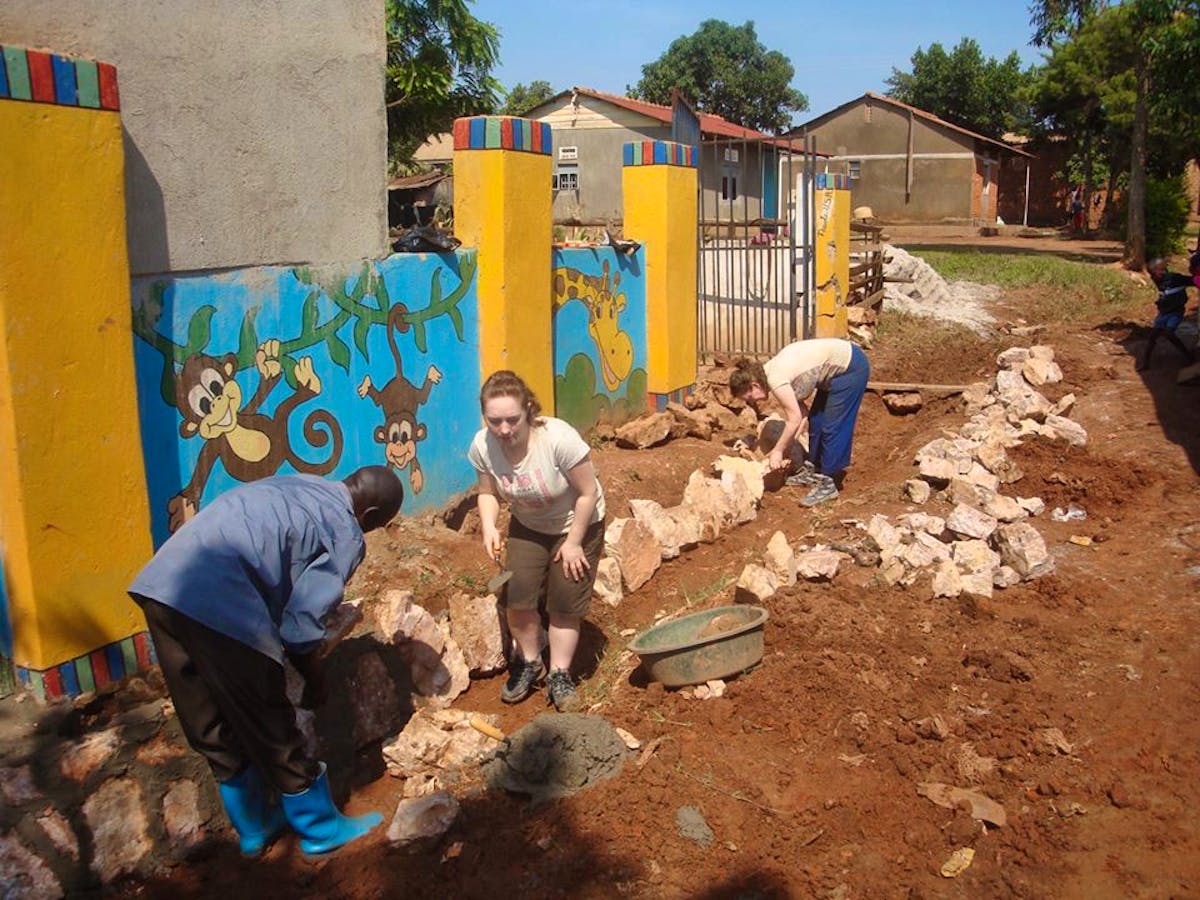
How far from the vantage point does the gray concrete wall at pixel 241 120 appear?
4.68 meters

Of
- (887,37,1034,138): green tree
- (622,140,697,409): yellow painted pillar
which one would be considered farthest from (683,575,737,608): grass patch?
(887,37,1034,138): green tree

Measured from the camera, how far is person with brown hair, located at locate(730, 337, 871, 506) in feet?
23.4

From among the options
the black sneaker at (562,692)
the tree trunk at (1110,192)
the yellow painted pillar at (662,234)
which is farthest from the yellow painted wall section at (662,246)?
the tree trunk at (1110,192)

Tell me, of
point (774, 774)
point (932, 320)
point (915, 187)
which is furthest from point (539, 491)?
point (915, 187)

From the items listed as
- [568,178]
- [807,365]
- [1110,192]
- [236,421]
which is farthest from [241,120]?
[1110,192]

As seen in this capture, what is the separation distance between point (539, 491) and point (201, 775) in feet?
5.57

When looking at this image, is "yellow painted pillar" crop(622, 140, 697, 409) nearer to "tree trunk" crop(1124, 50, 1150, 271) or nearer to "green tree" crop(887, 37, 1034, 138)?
"tree trunk" crop(1124, 50, 1150, 271)

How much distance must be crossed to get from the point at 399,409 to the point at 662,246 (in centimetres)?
364

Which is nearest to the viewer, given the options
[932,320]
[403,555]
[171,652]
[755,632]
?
[171,652]

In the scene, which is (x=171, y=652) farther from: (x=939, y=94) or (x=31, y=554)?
(x=939, y=94)

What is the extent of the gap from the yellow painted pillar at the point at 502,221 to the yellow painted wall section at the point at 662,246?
1.99 meters

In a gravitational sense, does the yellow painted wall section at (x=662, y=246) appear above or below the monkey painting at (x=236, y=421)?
above

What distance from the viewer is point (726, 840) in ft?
12.4

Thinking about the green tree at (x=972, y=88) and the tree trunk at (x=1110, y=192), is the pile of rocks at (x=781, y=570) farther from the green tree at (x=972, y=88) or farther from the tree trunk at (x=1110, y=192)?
the green tree at (x=972, y=88)
